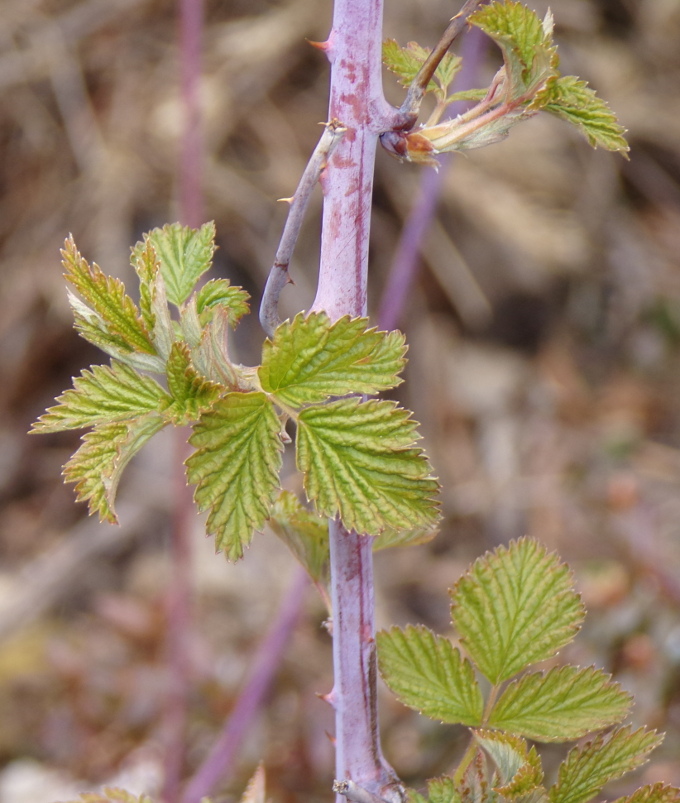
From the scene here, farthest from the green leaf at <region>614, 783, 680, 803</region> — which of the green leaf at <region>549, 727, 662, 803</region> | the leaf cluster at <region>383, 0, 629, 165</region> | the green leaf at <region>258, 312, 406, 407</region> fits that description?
the leaf cluster at <region>383, 0, 629, 165</region>

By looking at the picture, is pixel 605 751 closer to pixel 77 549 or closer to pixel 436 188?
pixel 436 188

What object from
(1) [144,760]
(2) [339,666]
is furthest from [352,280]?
(1) [144,760]

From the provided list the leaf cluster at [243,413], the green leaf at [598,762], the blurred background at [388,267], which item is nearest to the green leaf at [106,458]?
the leaf cluster at [243,413]

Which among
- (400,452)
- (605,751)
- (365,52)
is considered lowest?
(605,751)

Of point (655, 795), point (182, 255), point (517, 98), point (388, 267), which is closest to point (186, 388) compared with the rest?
point (182, 255)

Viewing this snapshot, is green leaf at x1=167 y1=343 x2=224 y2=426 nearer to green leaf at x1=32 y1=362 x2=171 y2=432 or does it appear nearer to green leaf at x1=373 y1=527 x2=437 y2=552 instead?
green leaf at x1=32 y1=362 x2=171 y2=432

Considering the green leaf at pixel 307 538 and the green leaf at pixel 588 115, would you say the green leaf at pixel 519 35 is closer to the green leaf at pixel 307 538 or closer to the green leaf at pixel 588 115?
the green leaf at pixel 588 115

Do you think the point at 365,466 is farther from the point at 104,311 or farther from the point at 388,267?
the point at 388,267
